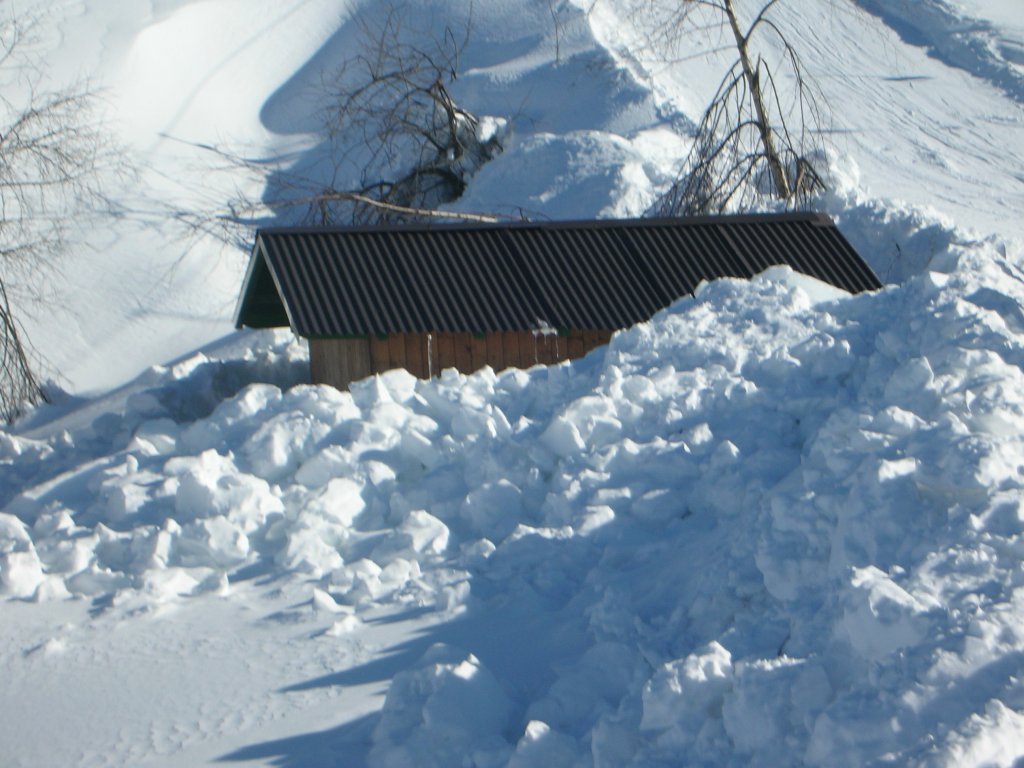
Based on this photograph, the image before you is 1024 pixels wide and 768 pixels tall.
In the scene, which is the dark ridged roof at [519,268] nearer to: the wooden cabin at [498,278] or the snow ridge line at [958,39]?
the wooden cabin at [498,278]

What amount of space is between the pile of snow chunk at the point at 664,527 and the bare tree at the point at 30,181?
8110 mm

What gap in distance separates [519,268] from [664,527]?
5.57m

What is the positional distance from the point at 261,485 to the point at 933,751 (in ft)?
14.3

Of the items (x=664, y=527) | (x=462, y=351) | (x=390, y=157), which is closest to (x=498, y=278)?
(x=462, y=351)

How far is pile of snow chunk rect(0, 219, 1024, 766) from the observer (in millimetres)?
3518

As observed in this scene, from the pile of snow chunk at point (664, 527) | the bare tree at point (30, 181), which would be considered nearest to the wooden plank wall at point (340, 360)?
the pile of snow chunk at point (664, 527)

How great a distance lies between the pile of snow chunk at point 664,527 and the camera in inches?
138

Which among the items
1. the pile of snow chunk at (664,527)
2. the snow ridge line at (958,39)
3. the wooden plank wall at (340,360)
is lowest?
the wooden plank wall at (340,360)

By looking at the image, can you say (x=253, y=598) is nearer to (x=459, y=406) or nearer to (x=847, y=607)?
(x=459, y=406)

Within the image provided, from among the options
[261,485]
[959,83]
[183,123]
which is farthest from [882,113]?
[261,485]

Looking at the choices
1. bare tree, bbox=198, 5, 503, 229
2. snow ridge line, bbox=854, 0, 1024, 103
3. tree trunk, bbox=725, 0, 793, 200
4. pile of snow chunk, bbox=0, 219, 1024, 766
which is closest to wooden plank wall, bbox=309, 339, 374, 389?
pile of snow chunk, bbox=0, 219, 1024, 766

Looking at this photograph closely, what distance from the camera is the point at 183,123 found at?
2503 cm

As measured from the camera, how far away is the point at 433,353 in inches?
413

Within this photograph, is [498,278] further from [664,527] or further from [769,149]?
→ [769,149]
